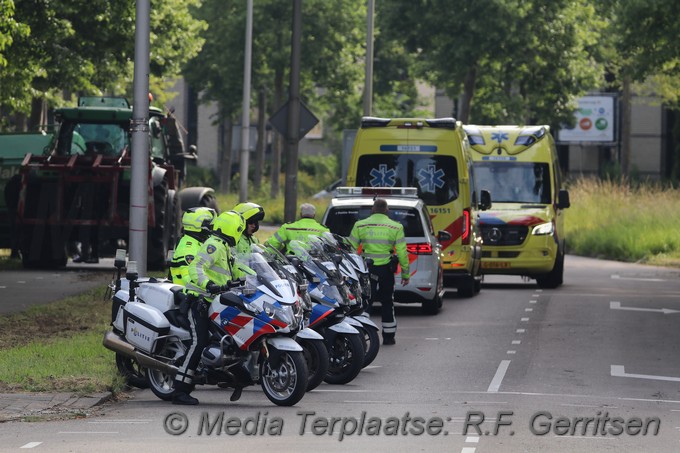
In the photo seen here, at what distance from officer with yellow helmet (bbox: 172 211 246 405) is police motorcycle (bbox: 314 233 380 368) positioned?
2174 millimetres

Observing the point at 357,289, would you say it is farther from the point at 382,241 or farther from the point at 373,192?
the point at 373,192

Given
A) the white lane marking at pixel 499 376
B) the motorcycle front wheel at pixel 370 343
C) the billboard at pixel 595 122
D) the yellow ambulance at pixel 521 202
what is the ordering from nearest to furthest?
the white lane marking at pixel 499 376, the motorcycle front wheel at pixel 370 343, the yellow ambulance at pixel 521 202, the billboard at pixel 595 122

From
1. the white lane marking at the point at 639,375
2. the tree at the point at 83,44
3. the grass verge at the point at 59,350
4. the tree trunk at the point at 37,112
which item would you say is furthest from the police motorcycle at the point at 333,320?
the tree trunk at the point at 37,112

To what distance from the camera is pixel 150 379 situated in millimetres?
13453

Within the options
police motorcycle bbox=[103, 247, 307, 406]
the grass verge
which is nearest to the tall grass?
the grass verge

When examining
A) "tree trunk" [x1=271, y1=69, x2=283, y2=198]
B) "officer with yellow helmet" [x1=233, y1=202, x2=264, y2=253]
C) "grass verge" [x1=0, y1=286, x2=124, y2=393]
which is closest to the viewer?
"grass verge" [x1=0, y1=286, x2=124, y2=393]

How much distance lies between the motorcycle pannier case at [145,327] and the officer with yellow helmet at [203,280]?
0.27 meters

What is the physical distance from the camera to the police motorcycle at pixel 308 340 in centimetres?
1323

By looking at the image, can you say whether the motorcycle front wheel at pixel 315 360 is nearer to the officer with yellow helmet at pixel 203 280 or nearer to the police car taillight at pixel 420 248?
the officer with yellow helmet at pixel 203 280

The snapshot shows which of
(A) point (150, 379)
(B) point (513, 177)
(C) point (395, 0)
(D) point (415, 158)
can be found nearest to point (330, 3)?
(C) point (395, 0)

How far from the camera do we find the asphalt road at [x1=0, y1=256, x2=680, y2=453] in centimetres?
1095

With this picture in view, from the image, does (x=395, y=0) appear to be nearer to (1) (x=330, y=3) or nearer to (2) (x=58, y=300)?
(1) (x=330, y=3)

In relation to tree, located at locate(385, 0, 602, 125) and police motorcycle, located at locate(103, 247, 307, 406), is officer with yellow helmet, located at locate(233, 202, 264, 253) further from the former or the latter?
tree, located at locate(385, 0, 602, 125)

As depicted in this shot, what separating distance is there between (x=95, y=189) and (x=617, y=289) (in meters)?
9.07
